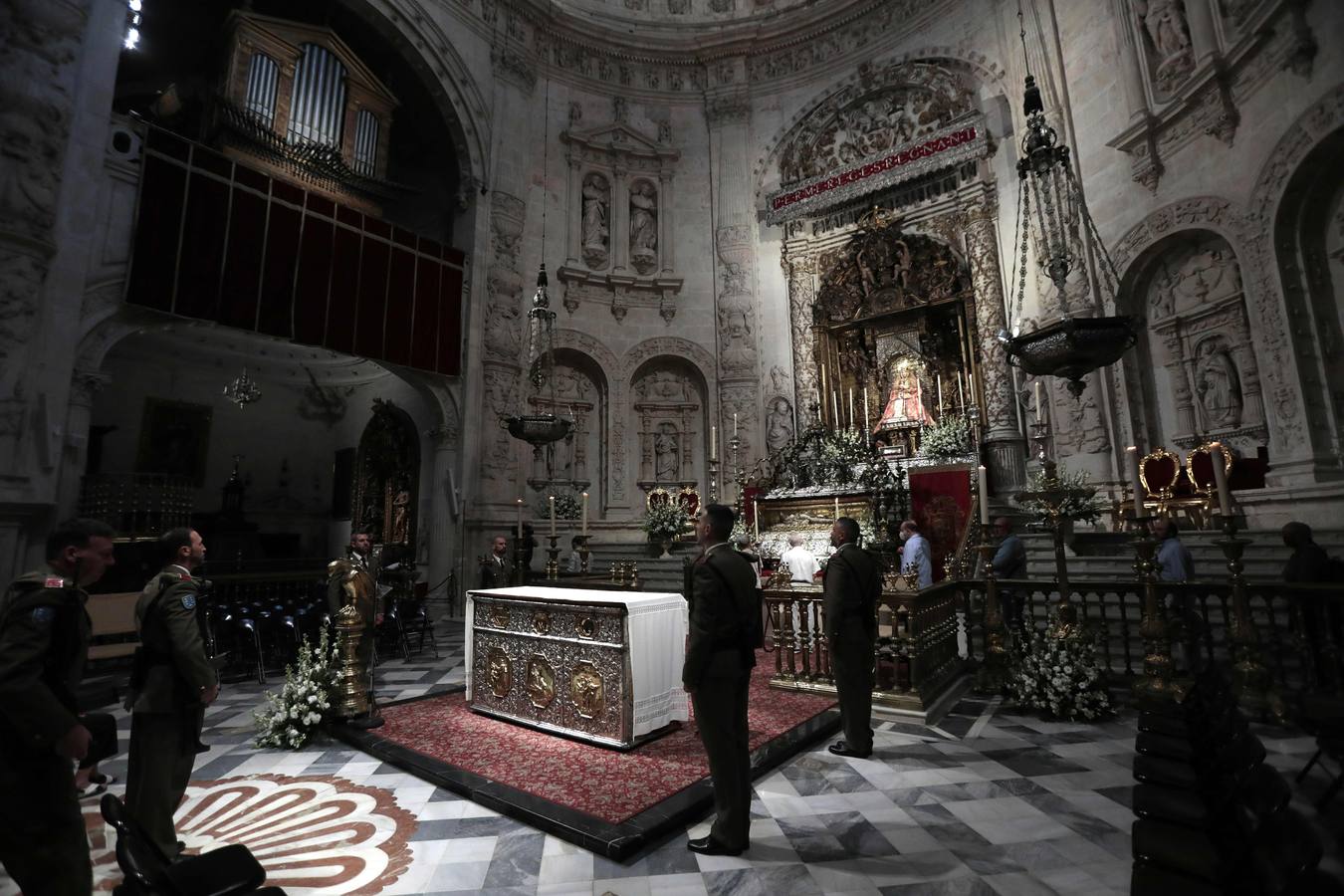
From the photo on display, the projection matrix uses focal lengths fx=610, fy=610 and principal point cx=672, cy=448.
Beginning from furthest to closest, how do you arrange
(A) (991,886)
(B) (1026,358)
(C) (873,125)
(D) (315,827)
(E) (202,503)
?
(C) (873,125) → (E) (202,503) → (B) (1026,358) → (D) (315,827) → (A) (991,886)

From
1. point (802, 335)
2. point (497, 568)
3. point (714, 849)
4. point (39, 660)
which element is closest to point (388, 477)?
point (497, 568)

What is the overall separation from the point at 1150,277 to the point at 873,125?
699 centimetres

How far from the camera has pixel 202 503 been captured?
1243 centimetres

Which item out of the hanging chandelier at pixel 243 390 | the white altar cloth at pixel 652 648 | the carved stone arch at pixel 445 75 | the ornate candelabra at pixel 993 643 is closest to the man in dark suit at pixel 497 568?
the white altar cloth at pixel 652 648

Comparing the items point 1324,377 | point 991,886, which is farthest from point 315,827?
point 1324,377

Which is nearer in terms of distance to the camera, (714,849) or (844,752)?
(714,849)

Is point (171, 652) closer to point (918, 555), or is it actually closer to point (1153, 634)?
point (1153, 634)

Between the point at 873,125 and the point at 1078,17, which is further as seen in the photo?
the point at 873,125

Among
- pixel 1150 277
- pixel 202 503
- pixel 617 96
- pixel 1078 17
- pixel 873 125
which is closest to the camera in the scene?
pixel 1150 277

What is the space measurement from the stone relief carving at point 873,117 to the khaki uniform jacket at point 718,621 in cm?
1246

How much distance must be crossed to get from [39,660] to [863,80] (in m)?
15.6

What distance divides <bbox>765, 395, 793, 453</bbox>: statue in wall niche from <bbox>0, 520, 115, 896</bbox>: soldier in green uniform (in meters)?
11.4

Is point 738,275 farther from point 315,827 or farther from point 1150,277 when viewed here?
point 315,827

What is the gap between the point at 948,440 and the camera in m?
10.6
